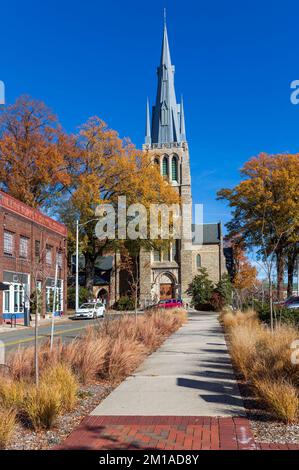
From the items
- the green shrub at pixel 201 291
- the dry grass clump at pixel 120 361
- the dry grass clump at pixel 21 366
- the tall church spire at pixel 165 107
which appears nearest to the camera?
the dry grass clump at pixel 21 366

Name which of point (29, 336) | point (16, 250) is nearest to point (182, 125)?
point (16, 250)

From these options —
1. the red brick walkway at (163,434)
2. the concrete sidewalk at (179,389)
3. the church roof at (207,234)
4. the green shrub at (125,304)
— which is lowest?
the green shrub at (125,304)

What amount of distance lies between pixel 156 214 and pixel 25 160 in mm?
12832

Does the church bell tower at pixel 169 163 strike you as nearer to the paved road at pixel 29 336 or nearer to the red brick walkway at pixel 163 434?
the paved road at pixel 29 336

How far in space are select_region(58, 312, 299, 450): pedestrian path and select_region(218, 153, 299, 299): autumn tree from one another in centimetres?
3405

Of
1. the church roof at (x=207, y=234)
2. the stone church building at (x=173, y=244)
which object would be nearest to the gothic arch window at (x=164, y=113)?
the stone church building at (x=173, y=244)

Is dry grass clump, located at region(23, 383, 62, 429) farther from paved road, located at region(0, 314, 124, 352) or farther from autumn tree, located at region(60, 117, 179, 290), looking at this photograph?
autumn tree, located at region(60, 117, 179, 290)

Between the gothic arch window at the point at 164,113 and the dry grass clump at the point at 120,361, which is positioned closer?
the dry grass clump at the point at 120,361

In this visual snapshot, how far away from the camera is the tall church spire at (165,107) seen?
235 feet

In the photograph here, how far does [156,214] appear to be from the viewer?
49.3 metres

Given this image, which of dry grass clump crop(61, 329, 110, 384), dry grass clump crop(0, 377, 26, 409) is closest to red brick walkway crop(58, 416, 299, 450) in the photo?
dry grass clump crop(0, 377, 26, 409)

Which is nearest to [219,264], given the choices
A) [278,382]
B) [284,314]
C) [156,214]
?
[156,214]
